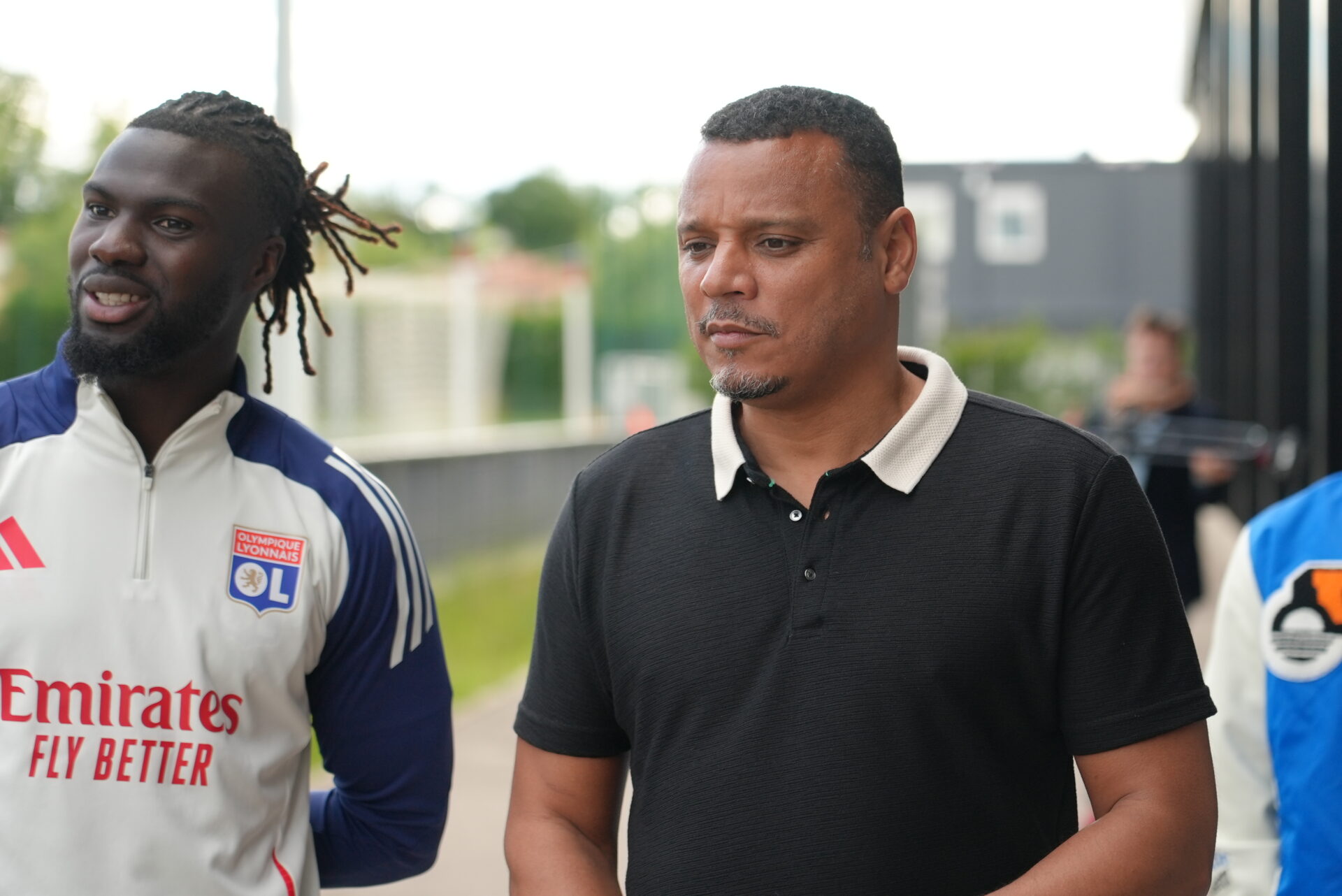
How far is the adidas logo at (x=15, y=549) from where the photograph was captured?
2.12 meters

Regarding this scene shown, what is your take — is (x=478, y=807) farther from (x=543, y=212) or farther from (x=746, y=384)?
(x=543, y=212)

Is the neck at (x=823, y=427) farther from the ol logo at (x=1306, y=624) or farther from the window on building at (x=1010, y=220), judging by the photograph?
the window on building at (x=1010, y=220)

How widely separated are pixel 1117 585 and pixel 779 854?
1.84 ft

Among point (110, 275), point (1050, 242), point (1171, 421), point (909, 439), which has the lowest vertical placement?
point (1171, 421)

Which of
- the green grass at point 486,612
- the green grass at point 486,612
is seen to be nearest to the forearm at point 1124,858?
the green grass at point 486,612

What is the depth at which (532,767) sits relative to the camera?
2145 millimetres

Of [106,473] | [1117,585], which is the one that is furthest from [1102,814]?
[106,473]

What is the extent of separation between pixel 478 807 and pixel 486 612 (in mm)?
4941

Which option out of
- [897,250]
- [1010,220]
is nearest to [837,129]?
[897,250]

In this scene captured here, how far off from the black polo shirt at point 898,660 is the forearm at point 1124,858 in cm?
8

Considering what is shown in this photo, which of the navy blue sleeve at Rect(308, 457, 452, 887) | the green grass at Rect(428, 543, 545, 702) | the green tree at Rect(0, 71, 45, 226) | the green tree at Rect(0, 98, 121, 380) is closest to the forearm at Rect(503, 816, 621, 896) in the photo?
the navy blue sleeve at Rect(308, 457, 452, 887)

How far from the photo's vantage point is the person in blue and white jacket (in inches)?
85.4

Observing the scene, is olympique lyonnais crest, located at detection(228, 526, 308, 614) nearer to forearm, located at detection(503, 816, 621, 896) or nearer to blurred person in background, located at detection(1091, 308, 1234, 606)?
forearm, located at detection(503, 816, 621, 896)

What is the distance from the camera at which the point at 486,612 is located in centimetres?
1102
